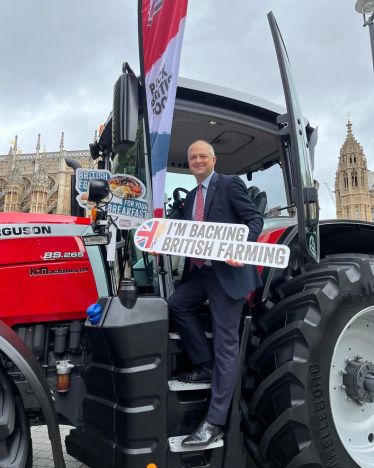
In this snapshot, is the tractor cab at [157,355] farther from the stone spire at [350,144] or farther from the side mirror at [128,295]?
the stone spire at [350,144]

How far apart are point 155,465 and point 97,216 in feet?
4.19

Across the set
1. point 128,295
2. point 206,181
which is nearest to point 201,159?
point 206,181

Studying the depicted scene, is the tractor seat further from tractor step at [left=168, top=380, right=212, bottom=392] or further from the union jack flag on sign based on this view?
tractor step at [left=168, top=380, right=212, bottom=392]

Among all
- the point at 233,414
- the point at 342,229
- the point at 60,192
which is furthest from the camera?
the point at 60,192

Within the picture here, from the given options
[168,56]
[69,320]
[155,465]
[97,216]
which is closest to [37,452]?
[69,320]

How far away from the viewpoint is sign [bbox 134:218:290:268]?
6.09 ft

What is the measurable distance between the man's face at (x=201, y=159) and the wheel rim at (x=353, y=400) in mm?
1219

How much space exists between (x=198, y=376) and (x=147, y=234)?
2.69ft

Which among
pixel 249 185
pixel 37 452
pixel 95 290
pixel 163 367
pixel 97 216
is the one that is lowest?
pixel 37 452

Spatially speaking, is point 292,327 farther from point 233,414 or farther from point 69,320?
point 69,320

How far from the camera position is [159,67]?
2195mm

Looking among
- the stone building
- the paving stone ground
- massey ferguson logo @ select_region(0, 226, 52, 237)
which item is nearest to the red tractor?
massey ferguson logo @ select_region(0, 226, 52, 237)

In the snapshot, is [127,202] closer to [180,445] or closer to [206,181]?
[206,181]

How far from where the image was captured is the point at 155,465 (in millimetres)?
1864
